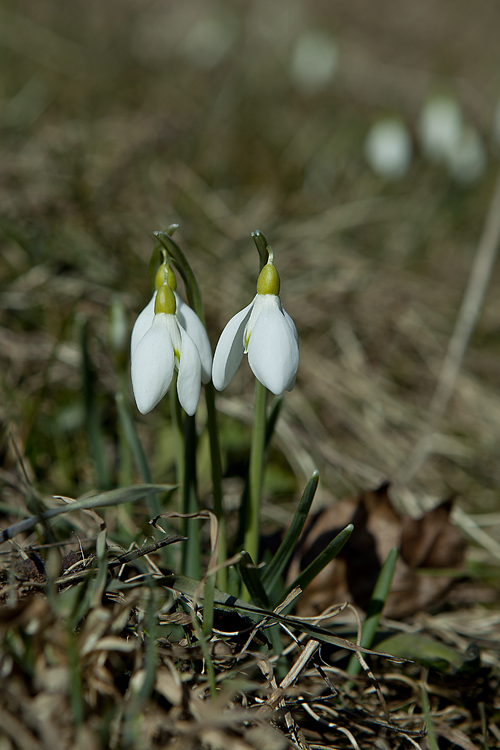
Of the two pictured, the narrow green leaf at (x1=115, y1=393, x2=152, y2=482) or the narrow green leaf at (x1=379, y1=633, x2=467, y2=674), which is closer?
the narrow green leaf at (x1=379, y1=633, x2=467, y2=674)

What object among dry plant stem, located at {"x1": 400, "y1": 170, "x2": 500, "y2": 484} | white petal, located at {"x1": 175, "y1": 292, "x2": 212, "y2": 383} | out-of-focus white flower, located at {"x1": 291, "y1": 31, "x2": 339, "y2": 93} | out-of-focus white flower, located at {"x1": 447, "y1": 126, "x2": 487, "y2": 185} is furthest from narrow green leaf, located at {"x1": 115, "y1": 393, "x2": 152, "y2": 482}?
out-of-focus white flower, located at {"x1": 291, "y1": 31, "x2": 339, "y2": 93}

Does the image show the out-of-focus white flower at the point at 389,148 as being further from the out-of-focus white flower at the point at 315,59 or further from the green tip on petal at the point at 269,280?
the green tip on petal at the point at 269,280

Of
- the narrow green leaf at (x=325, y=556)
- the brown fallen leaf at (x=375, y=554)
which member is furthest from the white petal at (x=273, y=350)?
the brown fallen leaf at (x=375, y=554)

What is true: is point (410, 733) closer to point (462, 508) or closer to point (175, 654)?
point (175, 654)

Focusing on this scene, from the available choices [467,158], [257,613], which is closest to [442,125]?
[467,158]

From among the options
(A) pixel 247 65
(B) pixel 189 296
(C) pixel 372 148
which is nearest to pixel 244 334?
(B) pixel 189 296

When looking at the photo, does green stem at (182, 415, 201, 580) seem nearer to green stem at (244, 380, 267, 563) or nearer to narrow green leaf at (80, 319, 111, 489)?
green stem at (244, 380, 267, 563)
